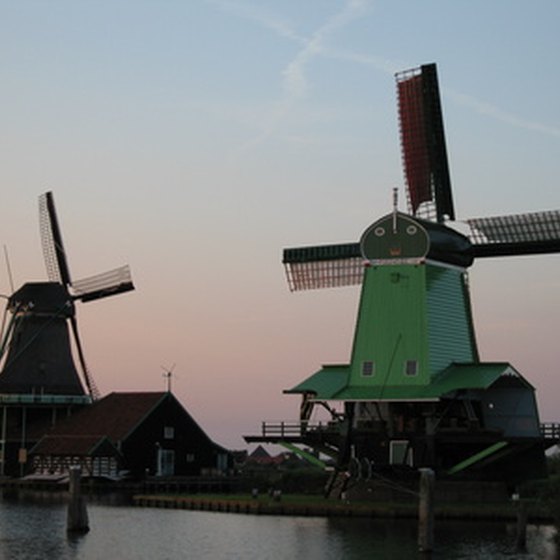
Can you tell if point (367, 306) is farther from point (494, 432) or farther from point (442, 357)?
point (494, 432)

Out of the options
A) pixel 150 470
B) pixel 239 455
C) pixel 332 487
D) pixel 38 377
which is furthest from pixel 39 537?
pixel 239 455

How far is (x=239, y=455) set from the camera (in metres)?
102

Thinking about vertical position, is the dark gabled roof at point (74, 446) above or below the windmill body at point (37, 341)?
below

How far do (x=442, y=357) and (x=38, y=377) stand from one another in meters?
33.4

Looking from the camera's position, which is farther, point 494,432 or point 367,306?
point 367,306

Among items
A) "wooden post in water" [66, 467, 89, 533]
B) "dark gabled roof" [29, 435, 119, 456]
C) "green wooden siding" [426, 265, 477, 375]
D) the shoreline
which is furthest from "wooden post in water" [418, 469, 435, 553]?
"dark gabled roof" [29, 435, 119, 456]

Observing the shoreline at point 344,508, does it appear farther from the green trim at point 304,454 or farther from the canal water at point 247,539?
the green trim at point 304,454

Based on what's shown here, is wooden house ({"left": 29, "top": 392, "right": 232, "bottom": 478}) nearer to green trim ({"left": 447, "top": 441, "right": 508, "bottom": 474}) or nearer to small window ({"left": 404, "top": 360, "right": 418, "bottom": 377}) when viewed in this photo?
small window ({"left": 404, "top": 360, "right": 418, "bottom": 377})

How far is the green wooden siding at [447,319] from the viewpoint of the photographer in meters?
50.7

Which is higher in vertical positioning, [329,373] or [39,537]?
[329,373]

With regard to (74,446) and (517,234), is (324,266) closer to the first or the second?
(517,234)

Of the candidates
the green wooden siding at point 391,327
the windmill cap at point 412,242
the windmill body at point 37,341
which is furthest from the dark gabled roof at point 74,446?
the windmill cap at point 412,242

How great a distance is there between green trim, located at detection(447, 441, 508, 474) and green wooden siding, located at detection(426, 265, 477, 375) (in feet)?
12.0

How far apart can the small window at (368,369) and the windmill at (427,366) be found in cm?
4
